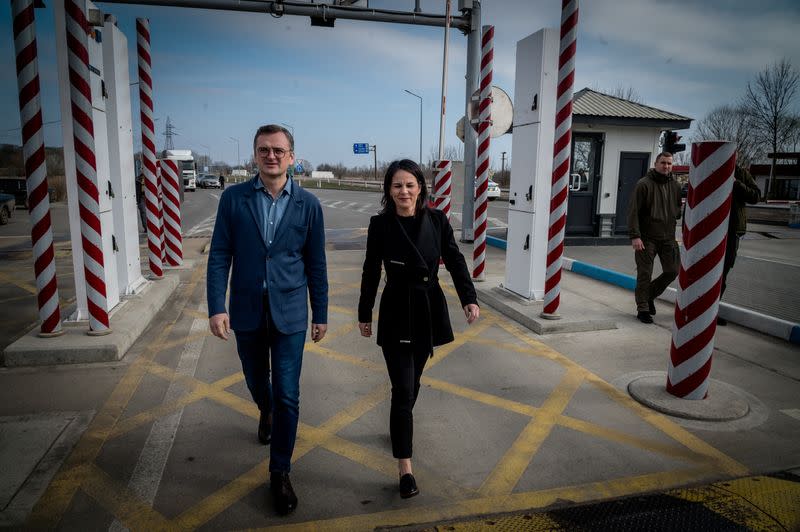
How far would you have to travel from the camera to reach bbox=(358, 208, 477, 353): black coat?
308 centimetres

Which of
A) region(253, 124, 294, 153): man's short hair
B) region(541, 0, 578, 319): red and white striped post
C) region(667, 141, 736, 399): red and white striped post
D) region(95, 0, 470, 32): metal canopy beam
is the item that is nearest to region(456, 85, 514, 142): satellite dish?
region(541, 0, 578, 319): red and white striped post

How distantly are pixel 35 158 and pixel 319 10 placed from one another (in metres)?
8.61

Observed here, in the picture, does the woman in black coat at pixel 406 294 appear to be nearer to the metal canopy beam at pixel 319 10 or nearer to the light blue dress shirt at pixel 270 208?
the light blue dress shirt at pixel 270 208

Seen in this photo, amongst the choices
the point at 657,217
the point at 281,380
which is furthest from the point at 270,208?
the point at 657,217

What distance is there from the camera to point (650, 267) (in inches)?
253

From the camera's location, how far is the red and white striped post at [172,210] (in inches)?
375

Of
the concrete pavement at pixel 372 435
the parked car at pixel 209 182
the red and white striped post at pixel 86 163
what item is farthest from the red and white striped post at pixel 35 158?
the parked car at pixel 209 182

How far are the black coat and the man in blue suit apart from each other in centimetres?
43

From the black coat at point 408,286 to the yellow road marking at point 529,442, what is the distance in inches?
35.4

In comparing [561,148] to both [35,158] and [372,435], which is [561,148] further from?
[35,158]

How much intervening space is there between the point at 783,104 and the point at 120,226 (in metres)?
51.7

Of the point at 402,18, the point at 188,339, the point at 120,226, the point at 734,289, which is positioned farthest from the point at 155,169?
the point at 734,289

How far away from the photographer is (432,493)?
3.05 meters

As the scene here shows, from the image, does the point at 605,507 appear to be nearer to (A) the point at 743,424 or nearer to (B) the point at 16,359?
(A) the point at 743,424
